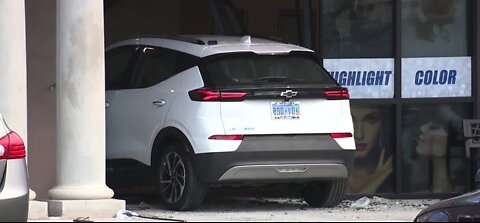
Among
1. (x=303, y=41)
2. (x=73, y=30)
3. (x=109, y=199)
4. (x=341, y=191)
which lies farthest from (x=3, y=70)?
(x=303, y=41)

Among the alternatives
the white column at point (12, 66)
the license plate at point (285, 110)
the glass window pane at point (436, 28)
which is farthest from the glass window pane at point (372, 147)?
the white column at point (12, 66)

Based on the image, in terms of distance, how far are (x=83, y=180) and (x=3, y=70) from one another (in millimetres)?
1342

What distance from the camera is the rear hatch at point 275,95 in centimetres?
1061

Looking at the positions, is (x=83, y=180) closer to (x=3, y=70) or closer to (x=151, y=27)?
(x=3, y=70)

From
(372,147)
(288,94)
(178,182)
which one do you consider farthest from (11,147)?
(372,147)

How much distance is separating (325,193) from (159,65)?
2325mm

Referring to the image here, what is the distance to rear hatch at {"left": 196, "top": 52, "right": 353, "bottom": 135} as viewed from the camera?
1061 centimetres

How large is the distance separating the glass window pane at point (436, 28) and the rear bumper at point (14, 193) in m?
6.29

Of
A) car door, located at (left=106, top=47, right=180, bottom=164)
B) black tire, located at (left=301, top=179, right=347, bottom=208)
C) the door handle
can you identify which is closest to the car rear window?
car door, located at (left=106, top=47, right=180, bottom=164)

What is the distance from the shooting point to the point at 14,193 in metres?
8.38

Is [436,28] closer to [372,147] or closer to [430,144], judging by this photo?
[430,144]

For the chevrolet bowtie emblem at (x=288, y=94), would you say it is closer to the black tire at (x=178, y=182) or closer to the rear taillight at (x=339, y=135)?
the rear taillight at (x=339, y=135)

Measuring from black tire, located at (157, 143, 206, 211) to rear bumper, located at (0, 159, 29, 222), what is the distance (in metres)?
2.56

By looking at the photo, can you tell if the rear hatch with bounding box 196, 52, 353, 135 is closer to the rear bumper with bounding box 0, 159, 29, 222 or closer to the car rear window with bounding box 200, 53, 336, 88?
the car rear window with bounding box 200, 53, 336, 88
